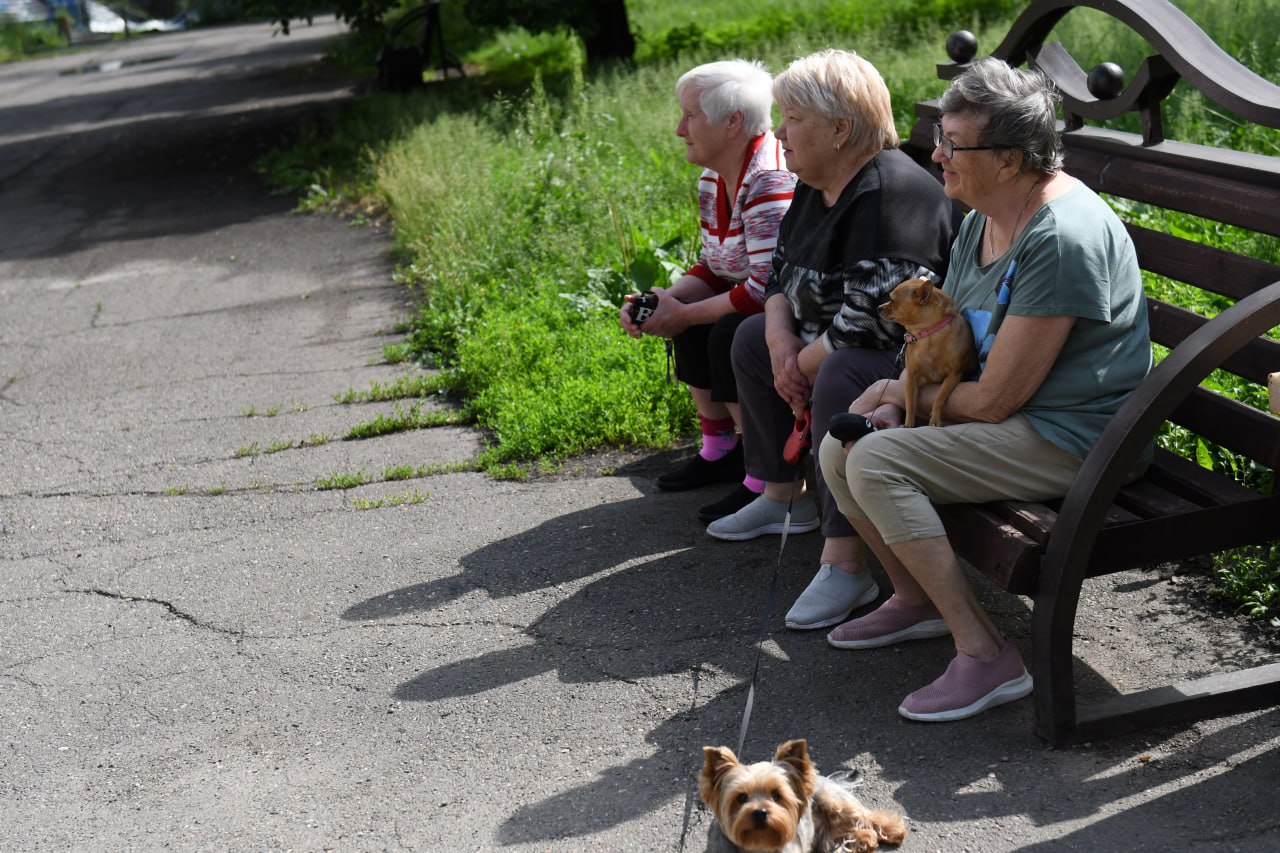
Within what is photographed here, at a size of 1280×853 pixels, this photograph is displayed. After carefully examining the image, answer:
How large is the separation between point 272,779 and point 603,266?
4407 mm

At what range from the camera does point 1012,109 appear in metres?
3.14

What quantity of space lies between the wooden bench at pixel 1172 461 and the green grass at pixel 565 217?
73cm

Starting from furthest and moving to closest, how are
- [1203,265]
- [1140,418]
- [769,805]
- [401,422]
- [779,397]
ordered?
1. [401,422]
2. [779,397]
3. [1203,265]
4. [1140,418]
5. [769,805]

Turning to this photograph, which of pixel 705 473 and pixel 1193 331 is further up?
pixel 1193 331

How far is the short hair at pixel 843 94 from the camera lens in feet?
12.4

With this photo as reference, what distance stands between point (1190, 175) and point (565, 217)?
4.96 meters

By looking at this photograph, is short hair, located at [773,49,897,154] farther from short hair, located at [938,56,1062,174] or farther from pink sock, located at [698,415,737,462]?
pink sock, located at [698,415,737,462]

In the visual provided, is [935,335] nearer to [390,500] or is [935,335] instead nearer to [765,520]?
[765,520]

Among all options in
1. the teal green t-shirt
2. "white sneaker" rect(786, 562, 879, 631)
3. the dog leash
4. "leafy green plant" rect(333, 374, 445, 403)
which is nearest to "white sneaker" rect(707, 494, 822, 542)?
the dog leash

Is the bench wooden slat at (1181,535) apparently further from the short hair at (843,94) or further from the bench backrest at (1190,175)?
the short hair at (843,94)

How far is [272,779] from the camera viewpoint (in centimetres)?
336

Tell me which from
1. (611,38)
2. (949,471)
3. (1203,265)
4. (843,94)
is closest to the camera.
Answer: (949,471)

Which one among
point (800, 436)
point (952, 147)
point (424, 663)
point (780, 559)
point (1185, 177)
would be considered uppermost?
point (952, 147)

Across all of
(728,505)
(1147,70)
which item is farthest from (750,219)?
(1147,70)
